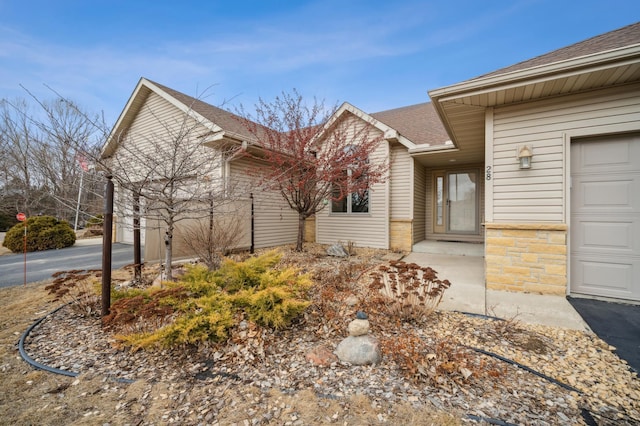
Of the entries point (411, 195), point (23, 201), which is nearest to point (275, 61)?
point (411, 195)

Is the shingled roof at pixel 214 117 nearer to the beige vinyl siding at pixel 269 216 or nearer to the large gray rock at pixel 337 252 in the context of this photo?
the beige vinyl siding at pixel 269 216

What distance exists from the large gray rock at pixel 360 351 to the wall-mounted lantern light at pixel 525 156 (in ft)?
11.6

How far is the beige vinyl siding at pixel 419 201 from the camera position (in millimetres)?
8211

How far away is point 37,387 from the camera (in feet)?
6.81

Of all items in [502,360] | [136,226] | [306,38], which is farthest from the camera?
[306,38]

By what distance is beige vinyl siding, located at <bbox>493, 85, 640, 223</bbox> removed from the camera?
11.9ft

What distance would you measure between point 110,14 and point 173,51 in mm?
1652

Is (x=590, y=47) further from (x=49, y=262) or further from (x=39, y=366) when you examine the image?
(x=49, y=262)

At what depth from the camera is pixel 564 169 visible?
3848 millimetres

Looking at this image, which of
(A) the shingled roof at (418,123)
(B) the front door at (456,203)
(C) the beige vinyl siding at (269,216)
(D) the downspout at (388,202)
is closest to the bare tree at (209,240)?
(C) the beige vinyl siding at (269,216)

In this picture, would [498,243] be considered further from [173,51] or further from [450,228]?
[173,51]

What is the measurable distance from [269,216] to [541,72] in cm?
691

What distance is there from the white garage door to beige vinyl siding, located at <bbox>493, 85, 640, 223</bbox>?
0.81ft

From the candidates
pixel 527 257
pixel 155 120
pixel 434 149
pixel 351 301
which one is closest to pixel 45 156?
pixel 155 120
